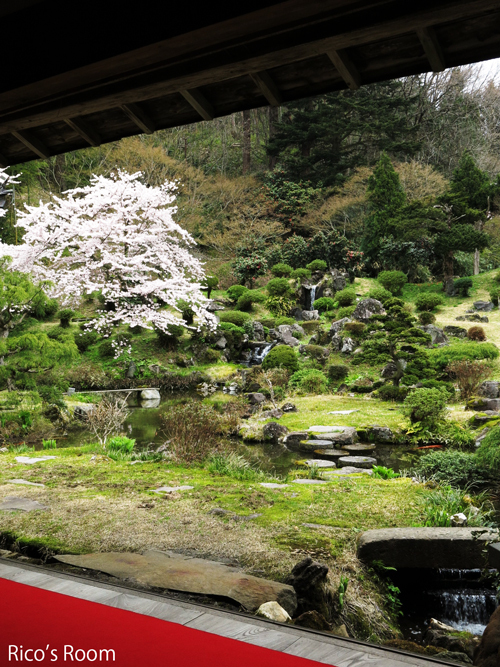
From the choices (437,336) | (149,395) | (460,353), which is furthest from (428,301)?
(149,395)

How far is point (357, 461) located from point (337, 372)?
5084 mm

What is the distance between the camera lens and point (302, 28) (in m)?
1.80

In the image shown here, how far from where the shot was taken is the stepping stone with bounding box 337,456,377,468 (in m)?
6.44

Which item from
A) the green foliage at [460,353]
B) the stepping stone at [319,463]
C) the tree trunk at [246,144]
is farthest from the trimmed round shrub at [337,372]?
the tree trunk at [246,144]

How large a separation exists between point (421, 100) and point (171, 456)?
1953 centimetres

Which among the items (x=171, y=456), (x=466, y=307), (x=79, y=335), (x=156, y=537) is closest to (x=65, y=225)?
(x=79, y=335)

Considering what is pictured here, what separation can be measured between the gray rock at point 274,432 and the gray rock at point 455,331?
674 centimetres

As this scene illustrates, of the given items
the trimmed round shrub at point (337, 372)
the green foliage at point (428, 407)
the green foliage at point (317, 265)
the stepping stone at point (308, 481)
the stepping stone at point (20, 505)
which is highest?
the green foliage at point (317, 265)

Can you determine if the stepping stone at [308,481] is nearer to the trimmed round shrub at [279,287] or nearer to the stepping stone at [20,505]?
the stepping stone at [20,505]

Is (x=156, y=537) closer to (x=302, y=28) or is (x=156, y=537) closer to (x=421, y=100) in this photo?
(x=302, y=28)

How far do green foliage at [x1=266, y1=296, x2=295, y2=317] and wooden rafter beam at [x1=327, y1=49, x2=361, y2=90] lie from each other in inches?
524

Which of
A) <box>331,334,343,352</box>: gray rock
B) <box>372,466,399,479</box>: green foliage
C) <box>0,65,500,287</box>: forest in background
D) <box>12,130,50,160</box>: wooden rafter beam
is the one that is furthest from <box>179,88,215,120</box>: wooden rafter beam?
<box>0,65,500,287</box>: forest in background

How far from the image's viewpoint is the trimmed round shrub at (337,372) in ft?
37.6

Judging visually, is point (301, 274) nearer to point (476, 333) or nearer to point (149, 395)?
point (476, 333)
